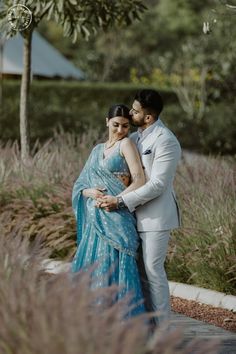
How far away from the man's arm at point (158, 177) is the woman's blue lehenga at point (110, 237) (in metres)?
0.17

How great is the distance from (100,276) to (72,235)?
164 inches

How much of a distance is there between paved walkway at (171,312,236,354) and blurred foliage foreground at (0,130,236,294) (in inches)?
39.5

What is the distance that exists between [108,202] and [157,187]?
361mm

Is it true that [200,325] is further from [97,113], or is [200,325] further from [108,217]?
[97,113]

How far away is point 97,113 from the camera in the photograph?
109ft

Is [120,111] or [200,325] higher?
[120,111]

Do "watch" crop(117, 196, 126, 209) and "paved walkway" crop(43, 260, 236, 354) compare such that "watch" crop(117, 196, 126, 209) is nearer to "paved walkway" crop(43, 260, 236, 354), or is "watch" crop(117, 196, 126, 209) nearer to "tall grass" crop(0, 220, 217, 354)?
"paved walkway" crop(43, 260, 236, 354)

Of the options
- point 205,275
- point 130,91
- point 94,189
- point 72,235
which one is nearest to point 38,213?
point 72,235

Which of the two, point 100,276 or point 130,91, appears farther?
point 130,91

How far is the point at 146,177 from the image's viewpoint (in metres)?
7.80

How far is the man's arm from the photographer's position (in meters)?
7.60

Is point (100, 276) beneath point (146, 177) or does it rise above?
beneath

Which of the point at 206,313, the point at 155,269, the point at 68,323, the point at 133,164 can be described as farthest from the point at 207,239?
the point at 68,323

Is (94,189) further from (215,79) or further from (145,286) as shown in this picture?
(215,79)
